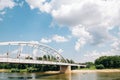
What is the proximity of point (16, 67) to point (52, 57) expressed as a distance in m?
36.0

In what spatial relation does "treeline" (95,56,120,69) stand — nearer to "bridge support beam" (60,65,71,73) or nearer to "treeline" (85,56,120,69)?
"treeline" (85,56,120,69)

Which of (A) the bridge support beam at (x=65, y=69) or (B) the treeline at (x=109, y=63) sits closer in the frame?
(A) the bridge support beam at (x=65, y=69)

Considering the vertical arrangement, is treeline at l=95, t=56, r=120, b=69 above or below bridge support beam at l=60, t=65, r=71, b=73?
above

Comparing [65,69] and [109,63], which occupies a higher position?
[109,63]

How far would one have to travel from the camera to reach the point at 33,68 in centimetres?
11331

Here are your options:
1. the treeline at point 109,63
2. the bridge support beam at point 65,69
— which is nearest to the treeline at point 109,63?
the treeline at point 109,63

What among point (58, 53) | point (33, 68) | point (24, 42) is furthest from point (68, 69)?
point (24, 42)

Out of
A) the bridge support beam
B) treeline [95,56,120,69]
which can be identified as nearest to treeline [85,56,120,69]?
treeline [95,56,120,69]

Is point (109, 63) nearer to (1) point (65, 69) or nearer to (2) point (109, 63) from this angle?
(2) point (109, 63)

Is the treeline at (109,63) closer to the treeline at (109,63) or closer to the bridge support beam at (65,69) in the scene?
the treeline at (109,63)

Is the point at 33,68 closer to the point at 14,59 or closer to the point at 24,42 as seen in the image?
the point at 24,42

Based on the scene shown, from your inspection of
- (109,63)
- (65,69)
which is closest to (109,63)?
(109,63)

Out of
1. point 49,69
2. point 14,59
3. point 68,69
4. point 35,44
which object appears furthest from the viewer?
point 49,69

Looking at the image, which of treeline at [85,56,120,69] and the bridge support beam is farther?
treeline at [85,56,120,69]
